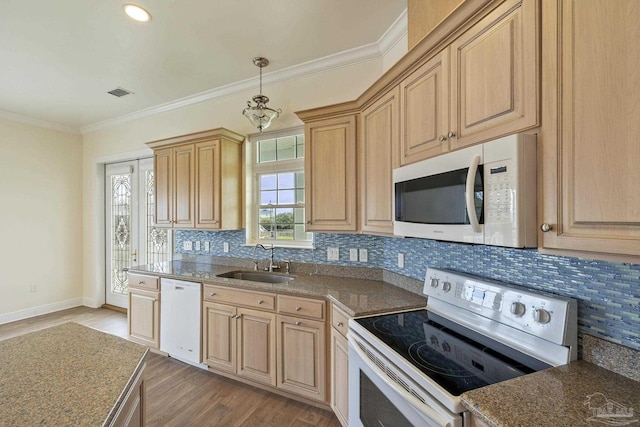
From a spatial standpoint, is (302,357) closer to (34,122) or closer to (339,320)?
(339,320)

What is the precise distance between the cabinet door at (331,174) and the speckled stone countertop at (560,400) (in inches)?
59.3

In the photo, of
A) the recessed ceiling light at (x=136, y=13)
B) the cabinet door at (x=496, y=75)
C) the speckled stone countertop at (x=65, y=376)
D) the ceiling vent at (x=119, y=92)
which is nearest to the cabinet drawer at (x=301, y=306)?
the speckled stone countertop at (x=65, y=376)

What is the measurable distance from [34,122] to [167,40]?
11.4ft

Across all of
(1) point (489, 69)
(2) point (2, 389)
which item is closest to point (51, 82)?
(2) point (2, 389)

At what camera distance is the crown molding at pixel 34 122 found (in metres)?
4.04

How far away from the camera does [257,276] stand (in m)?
3.06

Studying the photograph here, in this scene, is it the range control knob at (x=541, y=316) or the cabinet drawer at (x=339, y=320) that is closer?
the range control knob at (x=541, y=316)

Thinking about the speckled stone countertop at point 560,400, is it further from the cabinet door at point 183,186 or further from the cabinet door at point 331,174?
the cabinet door at point 183,186

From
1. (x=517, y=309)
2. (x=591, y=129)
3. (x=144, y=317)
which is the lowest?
(x=144, y=317)

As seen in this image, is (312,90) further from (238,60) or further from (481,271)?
(481,271)

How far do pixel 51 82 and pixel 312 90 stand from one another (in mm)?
2924

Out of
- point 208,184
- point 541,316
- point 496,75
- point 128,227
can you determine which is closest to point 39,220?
point 128,227

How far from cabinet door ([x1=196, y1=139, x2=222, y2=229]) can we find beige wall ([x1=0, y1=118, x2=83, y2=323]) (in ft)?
10.2

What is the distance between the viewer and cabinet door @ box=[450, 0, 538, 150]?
3.43 ft
